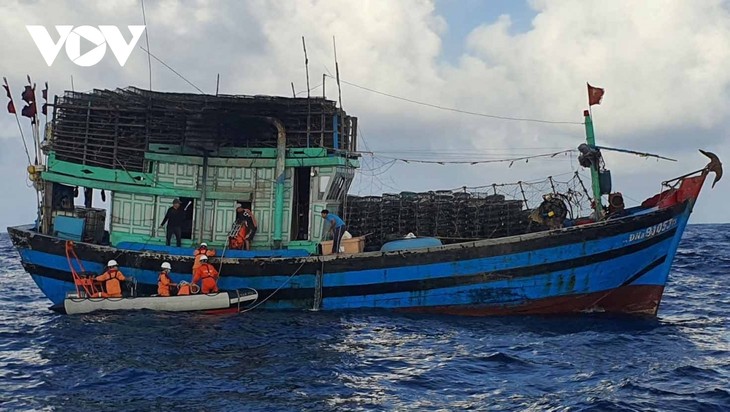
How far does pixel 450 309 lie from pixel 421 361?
4.55 meters

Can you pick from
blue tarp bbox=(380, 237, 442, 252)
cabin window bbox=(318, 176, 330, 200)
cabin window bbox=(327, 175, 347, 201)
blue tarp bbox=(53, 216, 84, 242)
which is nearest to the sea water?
blue tarp bbox=(380, 237, 442, 252)

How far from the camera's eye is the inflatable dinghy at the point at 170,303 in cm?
1656

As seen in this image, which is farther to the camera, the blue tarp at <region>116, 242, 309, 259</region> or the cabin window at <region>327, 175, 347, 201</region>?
the cabin window at <region>327, 175, 347, 201</region>

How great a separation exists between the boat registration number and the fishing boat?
24mm

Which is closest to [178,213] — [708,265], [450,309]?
[450,309]

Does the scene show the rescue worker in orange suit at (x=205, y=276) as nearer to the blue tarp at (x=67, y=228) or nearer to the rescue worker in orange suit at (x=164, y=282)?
the rescue worker in orange suit at (x=164, y=282)

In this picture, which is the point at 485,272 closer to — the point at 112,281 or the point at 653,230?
the point at 653,230

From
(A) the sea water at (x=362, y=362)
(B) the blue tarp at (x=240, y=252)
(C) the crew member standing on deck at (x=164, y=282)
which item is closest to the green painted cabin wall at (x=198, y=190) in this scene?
(B) the blue tarp at (x=240, y=252)

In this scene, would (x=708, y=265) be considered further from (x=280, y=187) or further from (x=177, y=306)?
(x=177, y=306)

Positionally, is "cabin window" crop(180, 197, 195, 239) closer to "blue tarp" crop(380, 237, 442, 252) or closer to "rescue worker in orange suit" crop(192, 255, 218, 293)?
"rescue worker in orange suit" crop(192, 255, 218, 293)

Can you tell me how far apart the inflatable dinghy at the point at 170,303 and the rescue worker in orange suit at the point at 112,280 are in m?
0.26

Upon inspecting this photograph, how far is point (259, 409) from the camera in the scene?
31.9 feet

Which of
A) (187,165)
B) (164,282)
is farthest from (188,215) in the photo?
(164,282)

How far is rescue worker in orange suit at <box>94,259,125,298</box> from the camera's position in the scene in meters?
17.0
